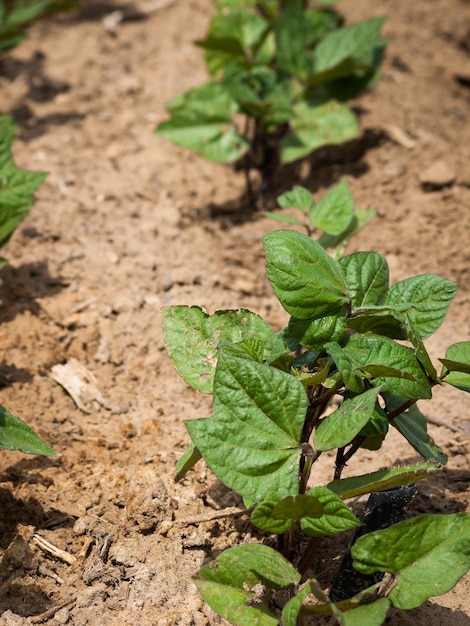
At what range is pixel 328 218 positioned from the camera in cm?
220

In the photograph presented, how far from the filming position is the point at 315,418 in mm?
1707

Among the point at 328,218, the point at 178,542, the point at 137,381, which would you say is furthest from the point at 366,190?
the point at 178,542

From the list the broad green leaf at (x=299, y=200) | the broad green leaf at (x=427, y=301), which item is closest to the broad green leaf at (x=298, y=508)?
the broad green leaf at (x=427, y=301)

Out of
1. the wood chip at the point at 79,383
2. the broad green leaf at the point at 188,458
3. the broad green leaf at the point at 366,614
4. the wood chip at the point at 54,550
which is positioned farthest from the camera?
the wood chip at the point at 79,383

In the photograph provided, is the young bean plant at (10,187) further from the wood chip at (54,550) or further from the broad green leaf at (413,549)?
the broad green leaf at (413,549)

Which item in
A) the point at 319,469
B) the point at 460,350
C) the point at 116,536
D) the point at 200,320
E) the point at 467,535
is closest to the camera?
the point at 467,535

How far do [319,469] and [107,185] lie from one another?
1.71m

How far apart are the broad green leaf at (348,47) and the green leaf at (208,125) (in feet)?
1.35

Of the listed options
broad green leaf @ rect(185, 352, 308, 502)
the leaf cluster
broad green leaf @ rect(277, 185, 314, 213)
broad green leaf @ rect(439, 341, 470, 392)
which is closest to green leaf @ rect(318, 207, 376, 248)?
broad green leaf @ rect(277, 185, 314, 213)

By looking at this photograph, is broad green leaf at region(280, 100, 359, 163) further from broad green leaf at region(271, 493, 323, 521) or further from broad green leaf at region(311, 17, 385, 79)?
broad green leaf at region(271, 493, 323, 521)

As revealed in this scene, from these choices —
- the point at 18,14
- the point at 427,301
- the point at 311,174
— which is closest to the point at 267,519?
the point at 427,301

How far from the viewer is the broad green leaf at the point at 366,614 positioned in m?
1.34

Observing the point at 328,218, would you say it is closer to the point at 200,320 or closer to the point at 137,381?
the point at 200,320

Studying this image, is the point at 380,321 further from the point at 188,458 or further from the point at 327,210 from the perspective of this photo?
the point at 327,210
